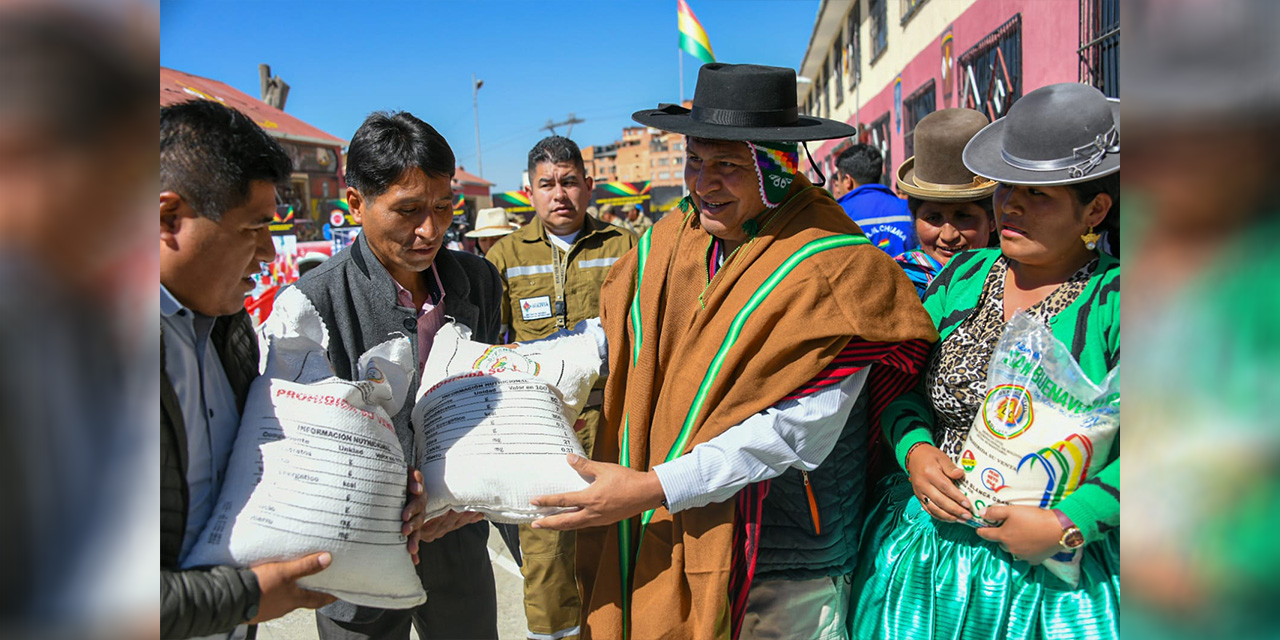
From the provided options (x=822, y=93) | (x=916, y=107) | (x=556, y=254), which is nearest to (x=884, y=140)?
(x=916, y=107)

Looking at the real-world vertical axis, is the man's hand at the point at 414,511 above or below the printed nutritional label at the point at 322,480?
below

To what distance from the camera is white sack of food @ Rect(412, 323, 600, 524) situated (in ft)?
5.59

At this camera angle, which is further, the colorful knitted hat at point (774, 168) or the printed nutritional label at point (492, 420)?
the colorful knitted hat at point (774, 168)

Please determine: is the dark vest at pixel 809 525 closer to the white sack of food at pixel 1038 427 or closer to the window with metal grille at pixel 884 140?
the white sack of food at pixel 1038 427

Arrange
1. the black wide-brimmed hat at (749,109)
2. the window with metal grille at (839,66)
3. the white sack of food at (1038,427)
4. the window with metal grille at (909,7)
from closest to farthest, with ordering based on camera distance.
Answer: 1. the white sack of food at (1038,427)
2. the black wide-brimmed hat at (749,109)
3. the window with metal grille at (909,7)
4. the window with metal grille at (839,66)

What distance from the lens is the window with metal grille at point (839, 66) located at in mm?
22312

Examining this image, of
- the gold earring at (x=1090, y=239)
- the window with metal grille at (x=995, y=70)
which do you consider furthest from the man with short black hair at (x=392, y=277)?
the window with metal grille at (x=995, y=70)

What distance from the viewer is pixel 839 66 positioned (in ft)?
75.6

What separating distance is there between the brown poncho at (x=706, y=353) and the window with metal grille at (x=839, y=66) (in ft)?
72.0

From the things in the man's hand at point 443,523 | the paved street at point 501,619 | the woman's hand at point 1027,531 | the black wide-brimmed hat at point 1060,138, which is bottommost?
the paved street at point 501,619

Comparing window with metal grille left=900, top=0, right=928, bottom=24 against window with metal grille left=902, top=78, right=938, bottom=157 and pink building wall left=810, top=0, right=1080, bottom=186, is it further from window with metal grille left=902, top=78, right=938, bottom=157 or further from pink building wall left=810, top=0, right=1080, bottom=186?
window with metal grille left=902, top=78, right=938, bottom=157
